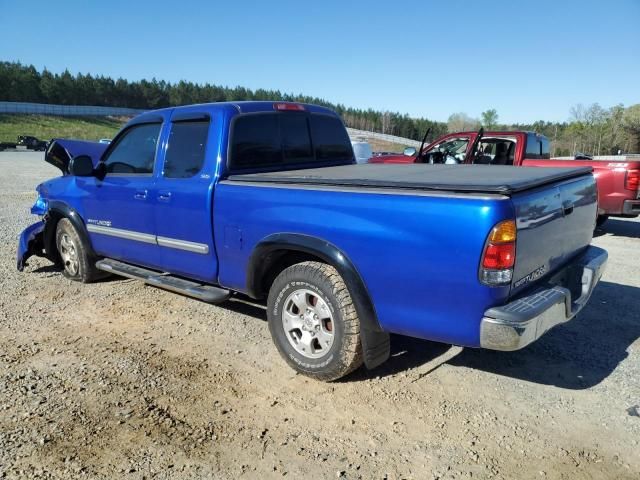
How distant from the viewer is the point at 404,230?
2.76m

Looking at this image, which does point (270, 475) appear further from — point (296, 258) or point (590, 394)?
point (590, 394)

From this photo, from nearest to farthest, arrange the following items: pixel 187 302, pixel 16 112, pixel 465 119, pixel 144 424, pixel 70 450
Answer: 1. pixel 70 450
2. pixel 144 424
3. pixel 187 302
4. pixel 16 112
5. pixel 465 119

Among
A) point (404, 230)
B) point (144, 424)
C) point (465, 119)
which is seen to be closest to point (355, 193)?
point (404, 230)

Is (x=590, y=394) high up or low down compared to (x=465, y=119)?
down

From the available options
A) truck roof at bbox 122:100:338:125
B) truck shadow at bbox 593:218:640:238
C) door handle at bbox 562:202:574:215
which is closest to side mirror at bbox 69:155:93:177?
truck roof at bbox 122:100:338:125

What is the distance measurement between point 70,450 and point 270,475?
1.13m

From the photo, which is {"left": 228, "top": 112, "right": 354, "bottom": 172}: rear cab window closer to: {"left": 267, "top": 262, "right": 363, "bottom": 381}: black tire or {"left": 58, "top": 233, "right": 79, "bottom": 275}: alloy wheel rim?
{"left": 267, "top": 262, "right": 363, "bottom": 381}: black tire

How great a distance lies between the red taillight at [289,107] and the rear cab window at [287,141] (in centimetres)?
4

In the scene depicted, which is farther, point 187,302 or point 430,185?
point 187,302

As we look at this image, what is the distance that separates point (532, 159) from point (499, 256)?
6.69 m

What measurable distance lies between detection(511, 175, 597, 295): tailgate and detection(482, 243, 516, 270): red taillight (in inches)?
2.8

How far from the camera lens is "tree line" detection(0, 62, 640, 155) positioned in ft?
183

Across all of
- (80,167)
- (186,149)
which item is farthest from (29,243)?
(186,149)

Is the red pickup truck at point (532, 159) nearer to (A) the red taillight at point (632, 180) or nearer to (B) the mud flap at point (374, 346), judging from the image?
(A) the red taillight at point (632, 180)
